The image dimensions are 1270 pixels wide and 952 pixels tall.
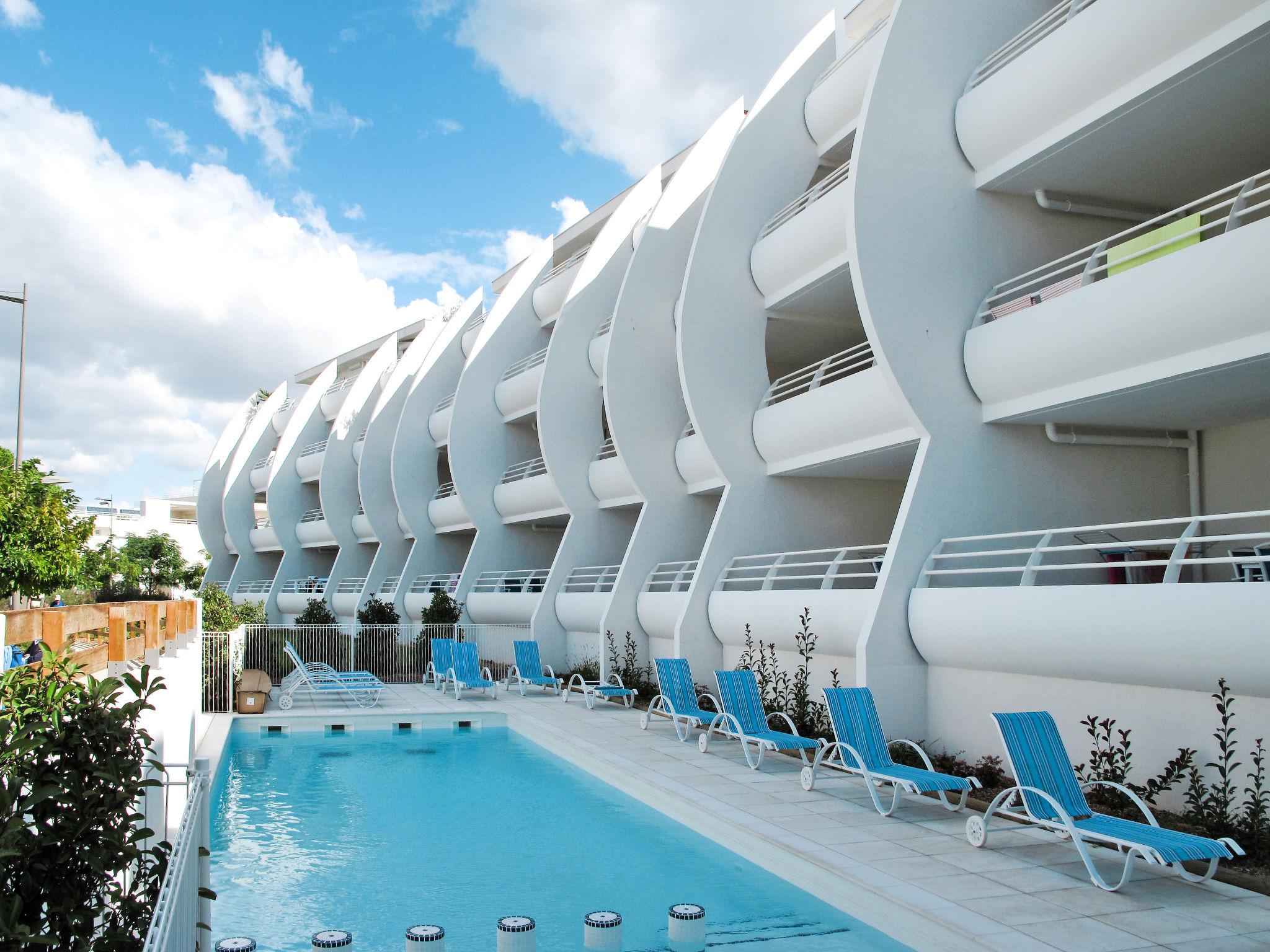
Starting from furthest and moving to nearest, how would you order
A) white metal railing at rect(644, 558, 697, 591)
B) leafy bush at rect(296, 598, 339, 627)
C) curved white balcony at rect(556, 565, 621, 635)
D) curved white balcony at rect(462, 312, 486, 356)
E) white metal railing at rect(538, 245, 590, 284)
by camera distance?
curved white balcony at rect(462, 312, 486, 356) < leafy bush at rect(296, 598, 339, 627) < white metal railing at rect(538, 245, 590, 284) < curved white balcony at rect(556, 565, 621, 635) < white metal railing at rect(644, 558, 697, 591)

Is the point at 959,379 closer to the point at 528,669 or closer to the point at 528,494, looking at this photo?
the point at 528,669

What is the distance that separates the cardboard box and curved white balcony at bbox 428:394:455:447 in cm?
1488

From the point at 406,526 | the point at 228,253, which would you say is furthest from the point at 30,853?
the point at 406,526

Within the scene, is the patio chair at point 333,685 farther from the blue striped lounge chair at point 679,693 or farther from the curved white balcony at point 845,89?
the curved white balcony at point 845,89

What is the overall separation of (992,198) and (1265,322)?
535 cm

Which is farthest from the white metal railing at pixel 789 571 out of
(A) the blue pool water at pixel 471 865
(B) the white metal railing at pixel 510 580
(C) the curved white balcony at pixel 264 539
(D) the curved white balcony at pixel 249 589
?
(D) the curved white balcony at pixel 249 589

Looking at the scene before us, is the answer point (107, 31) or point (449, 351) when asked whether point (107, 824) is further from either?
point (449, 351)

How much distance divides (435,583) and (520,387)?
26.3 ft

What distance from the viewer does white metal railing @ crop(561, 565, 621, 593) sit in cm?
2330

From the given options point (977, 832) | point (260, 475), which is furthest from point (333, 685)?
point (260, 475)

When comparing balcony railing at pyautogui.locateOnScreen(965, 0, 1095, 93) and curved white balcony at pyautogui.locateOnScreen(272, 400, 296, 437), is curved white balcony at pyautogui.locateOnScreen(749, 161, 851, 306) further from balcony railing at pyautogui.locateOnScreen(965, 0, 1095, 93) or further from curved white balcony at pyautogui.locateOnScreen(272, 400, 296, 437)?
curved white balcony at pyautogui.locateOnScreen(272, 400, 296, 437)

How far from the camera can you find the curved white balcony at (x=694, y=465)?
20.0 meters

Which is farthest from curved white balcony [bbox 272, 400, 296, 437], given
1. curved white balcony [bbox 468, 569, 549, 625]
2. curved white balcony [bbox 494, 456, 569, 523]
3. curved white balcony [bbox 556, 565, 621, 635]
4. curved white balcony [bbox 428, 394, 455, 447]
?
curved white balcony [bbox 556, 565, 621, 635]

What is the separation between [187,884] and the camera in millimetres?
4199
